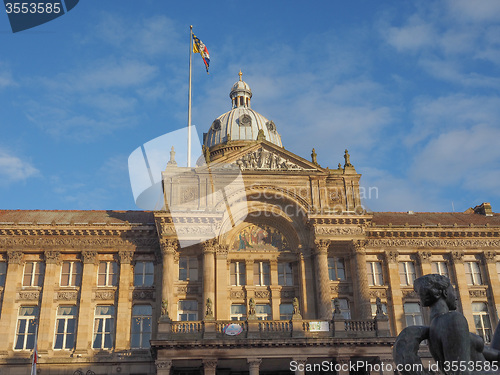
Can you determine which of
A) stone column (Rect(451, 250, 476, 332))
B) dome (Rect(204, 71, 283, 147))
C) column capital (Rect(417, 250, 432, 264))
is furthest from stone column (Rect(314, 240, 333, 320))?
dome (Rect(204, 71, 283, 147))

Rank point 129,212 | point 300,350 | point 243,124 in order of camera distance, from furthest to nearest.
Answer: point 243,124 → point 129,212 → point 300,350

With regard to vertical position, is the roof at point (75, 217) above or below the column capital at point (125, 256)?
above

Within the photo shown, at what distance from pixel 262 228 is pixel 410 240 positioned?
10943 millimetres

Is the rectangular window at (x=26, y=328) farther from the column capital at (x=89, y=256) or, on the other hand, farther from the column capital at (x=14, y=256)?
the column capital at (x=89, y=256)

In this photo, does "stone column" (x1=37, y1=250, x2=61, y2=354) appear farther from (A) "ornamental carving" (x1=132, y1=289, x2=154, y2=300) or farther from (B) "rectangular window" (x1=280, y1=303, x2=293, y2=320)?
(B) "rectangular window" (x1=280, y1=303, x2=293, y2=320)

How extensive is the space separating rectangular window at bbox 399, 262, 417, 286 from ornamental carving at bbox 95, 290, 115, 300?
798 inches

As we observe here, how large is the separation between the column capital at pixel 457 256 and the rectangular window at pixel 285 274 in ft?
39.6

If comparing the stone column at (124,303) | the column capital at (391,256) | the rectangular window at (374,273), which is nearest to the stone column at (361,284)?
the rectangular window at (374,273)

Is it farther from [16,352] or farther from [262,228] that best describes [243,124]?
[16,352]

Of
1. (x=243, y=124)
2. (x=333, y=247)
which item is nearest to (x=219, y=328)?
(x=333, y=247)

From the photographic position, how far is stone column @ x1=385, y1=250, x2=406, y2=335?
3891 centimetres

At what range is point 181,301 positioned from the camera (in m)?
38.1

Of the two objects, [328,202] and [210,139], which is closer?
[328,202]

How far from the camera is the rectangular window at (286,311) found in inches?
1513
